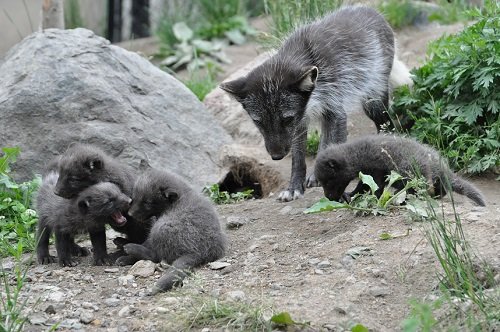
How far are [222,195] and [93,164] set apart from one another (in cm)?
235

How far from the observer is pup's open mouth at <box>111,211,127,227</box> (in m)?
6.27

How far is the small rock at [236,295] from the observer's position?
5148mm

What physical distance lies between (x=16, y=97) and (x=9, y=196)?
119 centimetres

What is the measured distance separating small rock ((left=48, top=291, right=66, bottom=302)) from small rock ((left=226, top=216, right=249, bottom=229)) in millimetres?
1985

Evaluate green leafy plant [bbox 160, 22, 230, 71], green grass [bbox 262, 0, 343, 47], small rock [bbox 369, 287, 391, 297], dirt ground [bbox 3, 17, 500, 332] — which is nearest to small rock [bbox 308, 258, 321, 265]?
dirt ground [bbox 3, 17, 500, 332]

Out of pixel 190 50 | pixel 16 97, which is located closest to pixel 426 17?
pixel 190 50

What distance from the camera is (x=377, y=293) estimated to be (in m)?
5.13

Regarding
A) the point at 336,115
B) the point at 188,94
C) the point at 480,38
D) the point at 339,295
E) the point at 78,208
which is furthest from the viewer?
the point at 188,94

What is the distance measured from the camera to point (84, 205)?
20.1 ft

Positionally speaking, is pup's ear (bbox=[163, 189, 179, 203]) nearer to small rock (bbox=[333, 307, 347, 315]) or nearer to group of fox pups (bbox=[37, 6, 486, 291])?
group of fox pups (bbox=[37, 6, 486, 291])

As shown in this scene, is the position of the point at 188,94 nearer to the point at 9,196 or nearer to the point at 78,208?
the point at 9,196

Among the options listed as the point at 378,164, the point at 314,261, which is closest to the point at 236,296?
the point at 314,261

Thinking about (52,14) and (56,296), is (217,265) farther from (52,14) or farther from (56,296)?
(52,14)

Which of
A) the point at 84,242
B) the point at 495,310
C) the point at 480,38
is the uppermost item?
the point at 480,38
